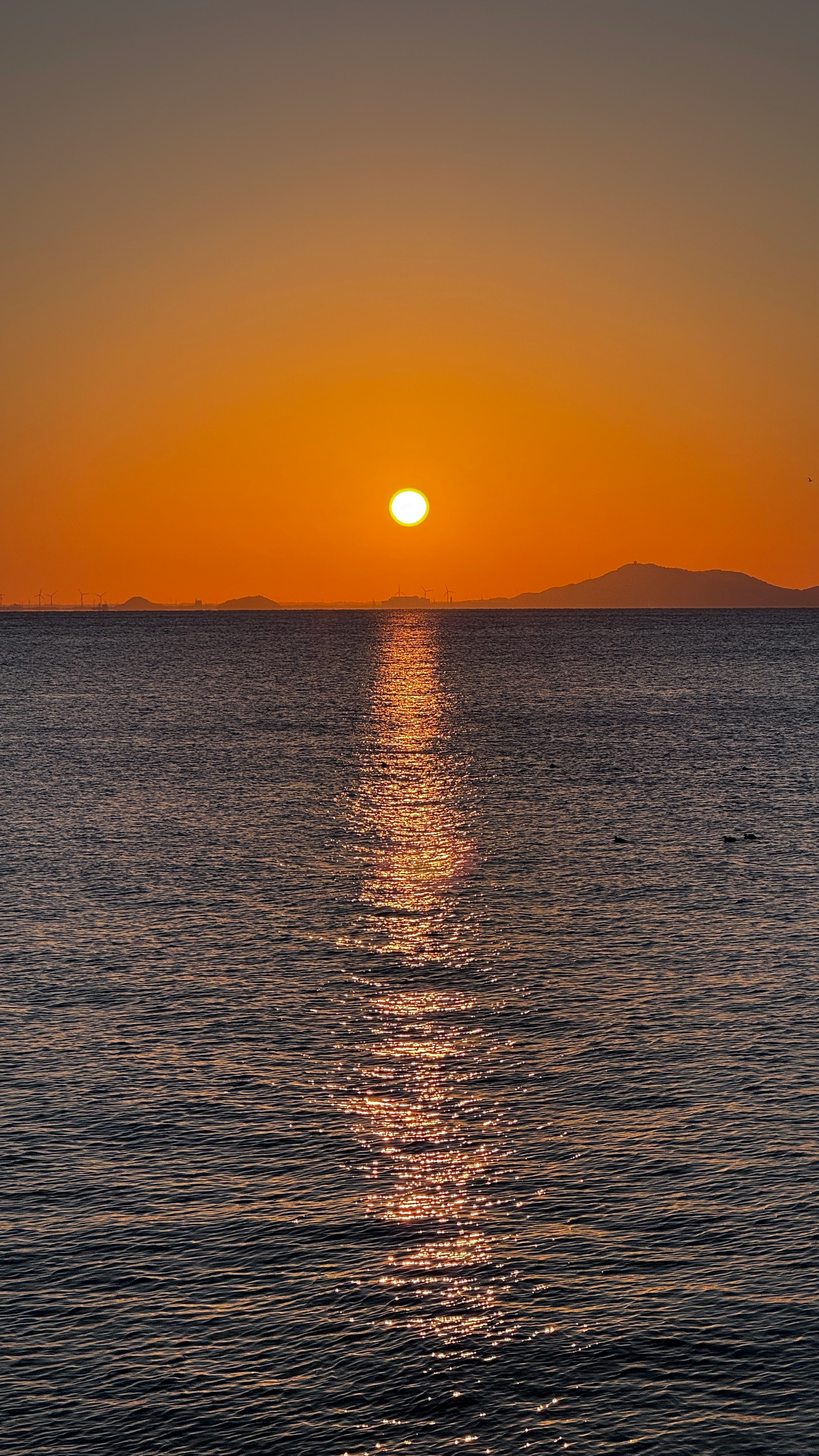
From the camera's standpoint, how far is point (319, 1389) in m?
16.0

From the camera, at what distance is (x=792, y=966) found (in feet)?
112

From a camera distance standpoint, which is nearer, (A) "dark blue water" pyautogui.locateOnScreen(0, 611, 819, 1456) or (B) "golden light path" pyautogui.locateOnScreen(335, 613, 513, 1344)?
(A) "dark blue water" pyautogui.locateOnScreen(0, 611, 819, 1456)

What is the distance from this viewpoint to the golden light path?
18.6 m

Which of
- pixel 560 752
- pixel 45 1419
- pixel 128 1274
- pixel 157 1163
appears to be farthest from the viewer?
pixel 560 752

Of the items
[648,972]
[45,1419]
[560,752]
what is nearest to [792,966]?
[648,972]

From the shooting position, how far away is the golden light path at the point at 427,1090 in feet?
61.0

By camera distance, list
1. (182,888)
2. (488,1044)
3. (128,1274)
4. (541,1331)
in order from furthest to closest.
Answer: (182,888) < (488,1044) < (128,1274) < (541,1331)

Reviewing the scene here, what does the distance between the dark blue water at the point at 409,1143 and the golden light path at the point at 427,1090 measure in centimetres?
8

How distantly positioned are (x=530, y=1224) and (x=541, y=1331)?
2880 millimetres

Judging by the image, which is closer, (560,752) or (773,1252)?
(773,1252)

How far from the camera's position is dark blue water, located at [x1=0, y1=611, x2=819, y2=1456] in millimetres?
16000

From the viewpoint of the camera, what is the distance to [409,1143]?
22891 millimetres

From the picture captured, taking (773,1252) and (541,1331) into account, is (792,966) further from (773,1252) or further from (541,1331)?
(541,1331)

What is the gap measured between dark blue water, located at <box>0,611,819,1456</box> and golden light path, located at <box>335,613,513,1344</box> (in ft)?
0.27
